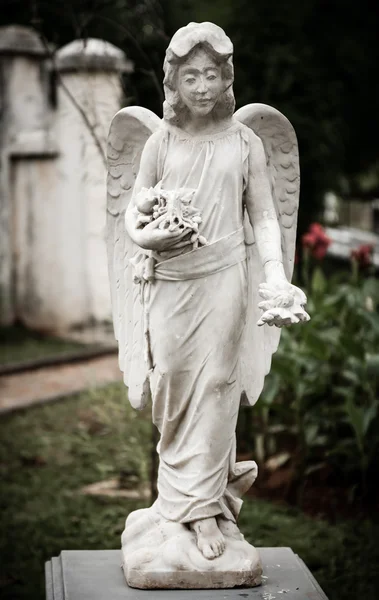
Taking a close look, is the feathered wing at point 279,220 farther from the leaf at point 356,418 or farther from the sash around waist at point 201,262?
the leaf at point 356,418

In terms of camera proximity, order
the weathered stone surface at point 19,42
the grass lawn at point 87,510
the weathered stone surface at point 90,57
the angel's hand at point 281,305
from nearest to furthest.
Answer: the angel's hand at point 281,305 → the grass lawn at point 87,510 → the weathered stone surface at point 90,57 → the weathered stone surface at point 19,42

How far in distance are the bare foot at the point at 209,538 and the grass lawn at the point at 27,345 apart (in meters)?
6.07

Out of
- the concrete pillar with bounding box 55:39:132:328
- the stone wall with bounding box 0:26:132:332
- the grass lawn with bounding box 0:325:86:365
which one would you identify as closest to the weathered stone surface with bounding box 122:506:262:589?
the grass lawn with bounding box 0:325:86:365

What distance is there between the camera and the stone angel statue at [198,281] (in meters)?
3.47

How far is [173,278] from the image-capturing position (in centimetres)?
353

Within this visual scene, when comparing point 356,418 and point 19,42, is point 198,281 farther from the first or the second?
point 19,42

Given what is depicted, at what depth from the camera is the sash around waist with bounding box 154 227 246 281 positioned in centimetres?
351

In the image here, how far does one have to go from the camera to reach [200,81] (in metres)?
3.46

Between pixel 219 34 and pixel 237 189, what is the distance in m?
0.53

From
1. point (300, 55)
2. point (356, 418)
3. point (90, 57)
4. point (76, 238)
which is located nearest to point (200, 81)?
point (356, 418)

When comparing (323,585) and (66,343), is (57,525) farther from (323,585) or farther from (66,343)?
(66,343)

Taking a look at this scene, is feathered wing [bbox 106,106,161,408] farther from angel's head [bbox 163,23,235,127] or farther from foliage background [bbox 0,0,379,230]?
foliage background [bbox 0,0,379,230]

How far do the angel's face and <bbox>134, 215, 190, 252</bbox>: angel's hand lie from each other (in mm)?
433

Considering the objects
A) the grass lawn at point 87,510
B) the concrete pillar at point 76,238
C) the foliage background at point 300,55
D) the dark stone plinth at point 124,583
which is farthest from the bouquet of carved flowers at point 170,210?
the concrete pillar at point 76,238
